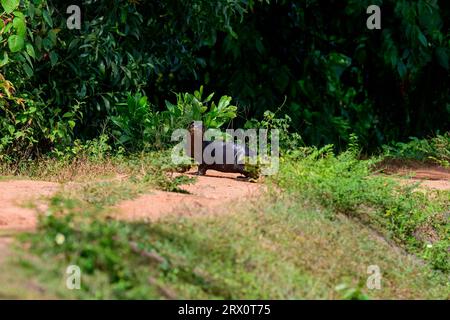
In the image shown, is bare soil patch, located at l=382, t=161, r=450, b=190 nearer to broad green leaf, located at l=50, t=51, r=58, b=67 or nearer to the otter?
the otter

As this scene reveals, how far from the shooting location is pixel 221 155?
862 centimetres

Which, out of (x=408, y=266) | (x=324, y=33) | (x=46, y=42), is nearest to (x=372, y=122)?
(x=324, y=33)

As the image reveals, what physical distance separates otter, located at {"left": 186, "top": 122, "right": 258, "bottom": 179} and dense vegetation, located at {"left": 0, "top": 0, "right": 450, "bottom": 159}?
744 mm

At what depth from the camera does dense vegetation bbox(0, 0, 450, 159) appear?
30.8 feet

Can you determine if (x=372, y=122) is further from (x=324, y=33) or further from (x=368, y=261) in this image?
(x=368, y=261)

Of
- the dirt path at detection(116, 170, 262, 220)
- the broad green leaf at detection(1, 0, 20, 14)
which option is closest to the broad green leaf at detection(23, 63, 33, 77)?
the broad green leaf at detection(1, 0, 20, 14)

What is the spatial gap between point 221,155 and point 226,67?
4.06 m

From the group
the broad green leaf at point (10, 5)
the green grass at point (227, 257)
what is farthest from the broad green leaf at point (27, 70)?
the green grass at point (227, 257)

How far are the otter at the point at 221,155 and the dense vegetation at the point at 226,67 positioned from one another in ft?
2.44

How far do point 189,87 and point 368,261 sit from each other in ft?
21.8

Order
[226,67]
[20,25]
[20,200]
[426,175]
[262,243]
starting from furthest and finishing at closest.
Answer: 1. [226,67]
2. [426,175]
3. [20,25]
4. [20,200]
5. [262,243]


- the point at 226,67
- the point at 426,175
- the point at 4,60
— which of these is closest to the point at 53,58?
the point at 4,60

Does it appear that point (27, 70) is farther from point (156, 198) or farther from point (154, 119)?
point (156, 198)

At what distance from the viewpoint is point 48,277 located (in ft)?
14.6
